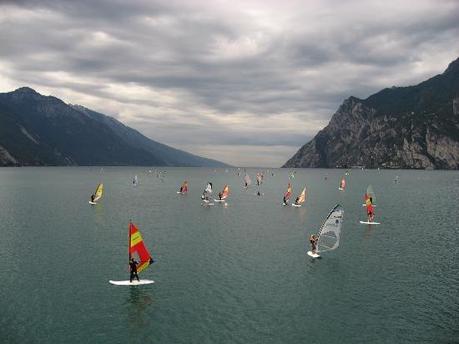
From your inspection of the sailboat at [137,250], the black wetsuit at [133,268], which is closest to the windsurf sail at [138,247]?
the sailboat at [137,250]

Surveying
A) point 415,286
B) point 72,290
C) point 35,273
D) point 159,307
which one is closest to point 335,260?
Answer: point 415,286

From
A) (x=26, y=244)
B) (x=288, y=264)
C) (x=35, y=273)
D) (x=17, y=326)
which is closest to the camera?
(x=17, y=326)

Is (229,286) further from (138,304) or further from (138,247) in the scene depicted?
(138,247)

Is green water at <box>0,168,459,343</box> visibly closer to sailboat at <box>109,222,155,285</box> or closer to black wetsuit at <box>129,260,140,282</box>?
sailboat at <box>109,222,155,285</box>

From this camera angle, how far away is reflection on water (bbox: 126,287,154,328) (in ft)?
114

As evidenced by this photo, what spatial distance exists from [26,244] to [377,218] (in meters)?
69.2

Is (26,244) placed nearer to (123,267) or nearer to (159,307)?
(123,267)

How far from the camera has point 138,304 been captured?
38.3 meters

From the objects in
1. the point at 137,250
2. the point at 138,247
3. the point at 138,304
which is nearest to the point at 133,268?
the point at 137,250

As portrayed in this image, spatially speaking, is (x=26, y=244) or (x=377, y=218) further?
(x=377, y=218)

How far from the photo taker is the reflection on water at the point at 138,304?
34844 mm

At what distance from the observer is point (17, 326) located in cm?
3325

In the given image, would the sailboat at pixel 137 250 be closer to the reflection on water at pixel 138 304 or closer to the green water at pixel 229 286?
the green water at pixel 229 286

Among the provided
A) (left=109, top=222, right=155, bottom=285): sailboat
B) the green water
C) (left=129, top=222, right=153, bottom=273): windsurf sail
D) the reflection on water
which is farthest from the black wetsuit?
the green water
